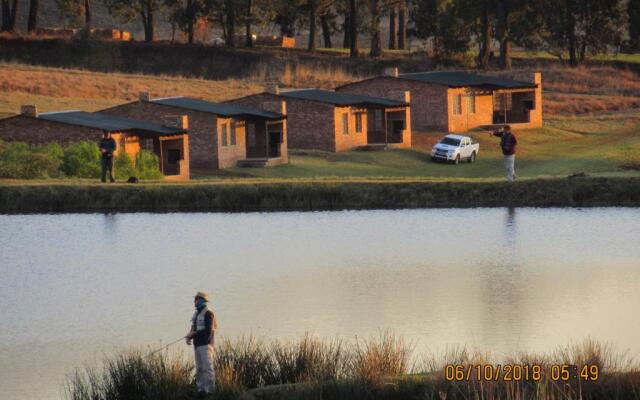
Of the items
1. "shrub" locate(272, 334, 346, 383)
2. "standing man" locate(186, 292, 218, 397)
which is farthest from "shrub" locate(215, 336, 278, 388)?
"standing man" locate(186, 292, 218, 397)

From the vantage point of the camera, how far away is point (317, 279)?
120 feet

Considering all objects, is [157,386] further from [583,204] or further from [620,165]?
[620,165]

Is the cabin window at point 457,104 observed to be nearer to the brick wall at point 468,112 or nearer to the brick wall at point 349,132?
the brick wall at point 468,112

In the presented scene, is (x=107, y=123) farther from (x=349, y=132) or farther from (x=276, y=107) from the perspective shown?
(x=349, y=132)

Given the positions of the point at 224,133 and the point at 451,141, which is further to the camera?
the point at 451,141

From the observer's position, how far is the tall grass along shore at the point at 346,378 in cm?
2209

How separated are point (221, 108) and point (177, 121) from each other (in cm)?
577

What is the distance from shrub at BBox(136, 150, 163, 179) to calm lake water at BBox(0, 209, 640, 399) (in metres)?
16.5

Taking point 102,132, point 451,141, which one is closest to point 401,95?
point 451,141

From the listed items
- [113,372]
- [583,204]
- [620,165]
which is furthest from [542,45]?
[113,372]

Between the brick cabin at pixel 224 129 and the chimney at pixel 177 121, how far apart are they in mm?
1220

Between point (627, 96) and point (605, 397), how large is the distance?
10014 cm

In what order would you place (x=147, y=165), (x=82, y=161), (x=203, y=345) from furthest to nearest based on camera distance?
(x=147, y=165) < (x=82, y=161) < (x=203, y=345)

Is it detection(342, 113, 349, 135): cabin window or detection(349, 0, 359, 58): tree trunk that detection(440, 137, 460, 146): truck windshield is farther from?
detection(349, 0, 359, 58): tree trunk
